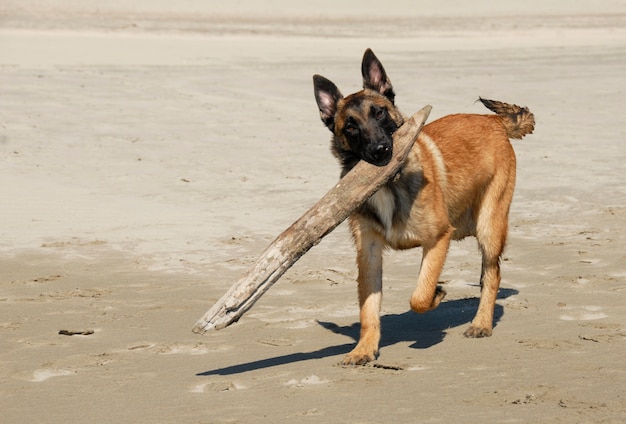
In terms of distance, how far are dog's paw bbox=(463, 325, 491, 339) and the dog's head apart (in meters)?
1.34

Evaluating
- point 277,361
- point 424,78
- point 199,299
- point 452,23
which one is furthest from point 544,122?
point 452,23

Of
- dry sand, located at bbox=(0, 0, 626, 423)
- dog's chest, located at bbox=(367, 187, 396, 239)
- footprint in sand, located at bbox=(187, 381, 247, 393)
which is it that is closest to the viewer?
dry sand, located at bbox=(0, 0, 626, 423)

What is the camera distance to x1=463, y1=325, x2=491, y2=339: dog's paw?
702cm

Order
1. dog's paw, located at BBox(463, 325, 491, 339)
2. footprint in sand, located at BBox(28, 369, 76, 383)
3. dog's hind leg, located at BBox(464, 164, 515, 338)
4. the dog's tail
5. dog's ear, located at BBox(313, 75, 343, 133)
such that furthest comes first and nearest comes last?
the dog's tail, dog's hind leg, located at BBox(464, 164, 515, 338), dog's paw, located at BBox(463, 325, 491, 339), dog's ear, located at BBox(313, 75, 343, 133), footprint in sand, located at BBox(28, 369, 76, 383)

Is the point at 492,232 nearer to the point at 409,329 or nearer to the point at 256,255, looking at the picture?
the point at 409,329

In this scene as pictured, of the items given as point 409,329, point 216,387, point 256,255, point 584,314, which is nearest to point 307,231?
point 216,387

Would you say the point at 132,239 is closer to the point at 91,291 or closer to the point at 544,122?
A: the point at 91,291

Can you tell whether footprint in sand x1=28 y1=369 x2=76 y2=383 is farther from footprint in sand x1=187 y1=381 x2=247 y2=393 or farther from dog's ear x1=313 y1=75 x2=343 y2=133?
dog's ear x1=313 y1=75 x2=343 y2=133

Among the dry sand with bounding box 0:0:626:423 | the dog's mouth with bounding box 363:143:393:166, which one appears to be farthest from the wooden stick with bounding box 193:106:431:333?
the dry sand with bounding box 0:0:626:423

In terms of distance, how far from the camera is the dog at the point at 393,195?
21.7 feet

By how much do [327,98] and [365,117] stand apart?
18.1 inches

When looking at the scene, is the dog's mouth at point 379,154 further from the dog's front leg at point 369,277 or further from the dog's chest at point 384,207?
the dog's front leg at point 369,277

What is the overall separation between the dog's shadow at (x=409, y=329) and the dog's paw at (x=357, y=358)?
0.78 ft

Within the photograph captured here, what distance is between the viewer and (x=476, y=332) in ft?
23.1
